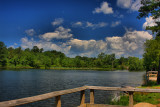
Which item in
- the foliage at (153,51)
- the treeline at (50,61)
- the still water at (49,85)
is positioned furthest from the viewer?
the treeline at (50,61)

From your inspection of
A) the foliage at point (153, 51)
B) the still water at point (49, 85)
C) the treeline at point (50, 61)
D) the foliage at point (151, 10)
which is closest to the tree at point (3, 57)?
the treeline at point (50, 61)

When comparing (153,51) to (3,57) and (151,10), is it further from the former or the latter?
(3,57)

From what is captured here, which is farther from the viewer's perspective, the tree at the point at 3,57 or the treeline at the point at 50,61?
the treeline at the point at 50,61

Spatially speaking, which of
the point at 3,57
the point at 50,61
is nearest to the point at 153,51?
the point at 50,61

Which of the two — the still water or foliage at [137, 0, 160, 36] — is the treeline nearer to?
the still water

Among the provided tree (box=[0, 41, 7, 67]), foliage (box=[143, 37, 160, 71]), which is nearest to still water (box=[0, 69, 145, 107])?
foliage (box=[143, 37, 160, 71])

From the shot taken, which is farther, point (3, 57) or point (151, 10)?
point (3, 57)

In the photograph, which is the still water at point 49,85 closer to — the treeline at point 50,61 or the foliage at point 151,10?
the foliage at point 151,10

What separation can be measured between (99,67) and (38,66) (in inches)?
2922

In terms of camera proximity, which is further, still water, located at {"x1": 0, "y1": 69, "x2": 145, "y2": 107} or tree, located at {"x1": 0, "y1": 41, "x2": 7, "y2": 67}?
tree, located at {"x1": 0, "y1": 41, "x2": 7, "y2": 67}

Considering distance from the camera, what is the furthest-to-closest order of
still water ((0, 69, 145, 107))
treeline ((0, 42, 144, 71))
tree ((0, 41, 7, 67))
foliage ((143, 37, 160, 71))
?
treeline ((0, 42, 144, 71)) → tree ((0, 41, 7, 67)) → foliage ((143, 37, 160, 71)) → still water ((0, 69, 145, 107))

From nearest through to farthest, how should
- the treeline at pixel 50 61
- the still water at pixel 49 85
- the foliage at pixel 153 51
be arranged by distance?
the still water at pixel 49 85
the foliage at pixel 153 51
the treeline at pixel 50 61

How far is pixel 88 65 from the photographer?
178 metres

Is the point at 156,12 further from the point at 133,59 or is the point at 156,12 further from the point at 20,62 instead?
the point at 133,59
